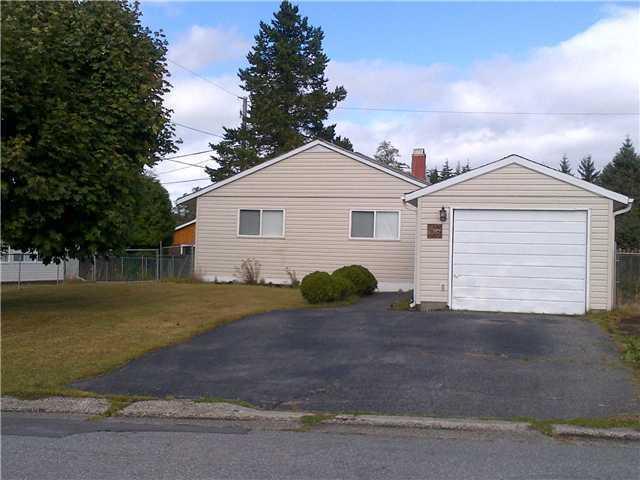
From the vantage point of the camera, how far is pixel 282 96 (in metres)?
47.2

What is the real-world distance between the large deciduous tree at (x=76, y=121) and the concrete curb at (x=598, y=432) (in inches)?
388

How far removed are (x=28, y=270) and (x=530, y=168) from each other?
2295 cm

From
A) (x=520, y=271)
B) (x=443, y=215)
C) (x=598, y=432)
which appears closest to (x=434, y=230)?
(x=443, y=215)

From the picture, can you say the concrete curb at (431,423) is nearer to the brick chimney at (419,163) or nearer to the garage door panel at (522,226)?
the garage door panel at (522,226)

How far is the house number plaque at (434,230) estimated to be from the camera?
16.7 m

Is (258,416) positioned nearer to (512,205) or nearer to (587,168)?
(512,205)

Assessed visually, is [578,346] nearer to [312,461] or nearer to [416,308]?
[416,308]

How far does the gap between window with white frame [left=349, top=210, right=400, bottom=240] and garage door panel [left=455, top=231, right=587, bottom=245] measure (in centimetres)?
749

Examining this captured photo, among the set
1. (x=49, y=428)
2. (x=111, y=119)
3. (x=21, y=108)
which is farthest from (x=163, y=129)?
(x=49, y=428)

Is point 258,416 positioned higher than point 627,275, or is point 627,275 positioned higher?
point 627,275

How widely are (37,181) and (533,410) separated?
9.39 m

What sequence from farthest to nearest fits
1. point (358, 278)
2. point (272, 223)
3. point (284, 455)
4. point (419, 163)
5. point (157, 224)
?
point (157, 224) → point (419, 163) → point (272, 223) → point (358, 278) → point (284, 455)

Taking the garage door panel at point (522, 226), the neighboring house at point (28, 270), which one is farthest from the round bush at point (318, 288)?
the neighboring house at point (28, 270)

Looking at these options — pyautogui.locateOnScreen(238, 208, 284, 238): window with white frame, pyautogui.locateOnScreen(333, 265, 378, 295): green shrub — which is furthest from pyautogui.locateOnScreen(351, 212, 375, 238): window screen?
pyautogui.locateOnScreen(333, 265, 378, 295): green shrub
